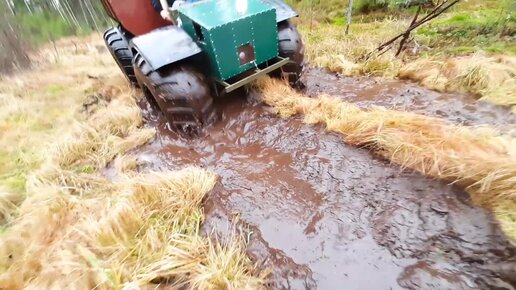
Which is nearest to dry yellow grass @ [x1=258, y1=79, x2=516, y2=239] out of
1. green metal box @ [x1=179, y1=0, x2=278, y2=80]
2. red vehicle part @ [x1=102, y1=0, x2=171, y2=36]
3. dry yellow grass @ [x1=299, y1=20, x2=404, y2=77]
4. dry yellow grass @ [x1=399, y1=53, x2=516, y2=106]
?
green metal box @ [x1=179, y1=0, x2=278, y2=80]

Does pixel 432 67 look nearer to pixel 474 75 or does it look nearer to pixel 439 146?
pixel 474 75

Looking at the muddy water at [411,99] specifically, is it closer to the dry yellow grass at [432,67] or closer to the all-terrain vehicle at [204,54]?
the dry yellow grass at [432,67]

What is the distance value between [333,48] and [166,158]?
4012 millimetres

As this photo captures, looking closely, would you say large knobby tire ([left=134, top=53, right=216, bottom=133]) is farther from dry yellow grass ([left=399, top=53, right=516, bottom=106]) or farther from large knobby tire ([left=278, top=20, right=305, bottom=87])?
dry yellow grass ([left=399, top=53, right=516, bottom=106])

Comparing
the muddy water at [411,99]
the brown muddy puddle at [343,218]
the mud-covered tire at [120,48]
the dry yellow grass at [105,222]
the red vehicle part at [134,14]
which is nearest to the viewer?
the brown muddy puddle at [343,218]

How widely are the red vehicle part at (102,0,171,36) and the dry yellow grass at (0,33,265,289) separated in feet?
4.16

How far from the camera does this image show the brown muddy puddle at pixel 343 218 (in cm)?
167

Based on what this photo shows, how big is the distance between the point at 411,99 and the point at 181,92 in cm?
238

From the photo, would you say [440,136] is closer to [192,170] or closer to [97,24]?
[192,170]

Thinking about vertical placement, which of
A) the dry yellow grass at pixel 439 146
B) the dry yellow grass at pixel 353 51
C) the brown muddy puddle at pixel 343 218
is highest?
the dry yellow grass at pixel 439 146

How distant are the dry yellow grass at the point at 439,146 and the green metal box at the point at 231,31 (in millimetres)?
790

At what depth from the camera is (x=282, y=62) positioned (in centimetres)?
340

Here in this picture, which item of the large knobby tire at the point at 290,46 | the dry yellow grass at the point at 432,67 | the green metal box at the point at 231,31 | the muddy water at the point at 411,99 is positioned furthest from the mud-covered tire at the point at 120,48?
the dry yellow grass at the point at 432,67

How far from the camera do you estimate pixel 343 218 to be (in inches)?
80.2
